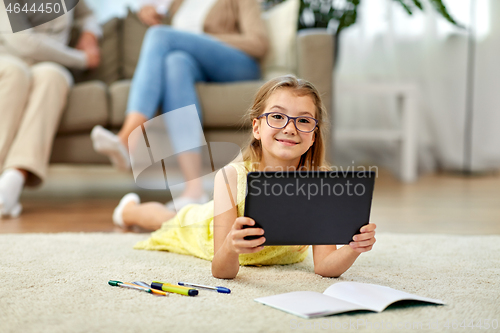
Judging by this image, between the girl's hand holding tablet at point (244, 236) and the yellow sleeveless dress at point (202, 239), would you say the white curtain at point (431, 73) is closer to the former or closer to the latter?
the yellow sleeveless dress at point (202, 239)

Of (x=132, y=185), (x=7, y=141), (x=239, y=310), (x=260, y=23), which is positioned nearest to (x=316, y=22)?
(x=260, y=23)

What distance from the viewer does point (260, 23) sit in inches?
76.0

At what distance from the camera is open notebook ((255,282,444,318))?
0.63 m

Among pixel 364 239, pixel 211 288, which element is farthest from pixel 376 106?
pixel 211 288

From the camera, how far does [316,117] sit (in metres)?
0.92

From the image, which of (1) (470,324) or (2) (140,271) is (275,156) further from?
(1) (470,324)

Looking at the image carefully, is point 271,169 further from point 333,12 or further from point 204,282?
point 333,12

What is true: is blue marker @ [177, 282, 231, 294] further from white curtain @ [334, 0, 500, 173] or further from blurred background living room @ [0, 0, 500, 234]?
white curtain @ [334, 0, 500, 173]

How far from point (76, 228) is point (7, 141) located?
0.45 meters

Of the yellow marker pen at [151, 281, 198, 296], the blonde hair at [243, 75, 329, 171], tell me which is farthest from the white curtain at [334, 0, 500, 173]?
the yellow marker pen at [151, 281, 198, 296]

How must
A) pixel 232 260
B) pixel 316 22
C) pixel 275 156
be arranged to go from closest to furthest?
1. pixel 232 260
2. pixel 275 156
3. pixel 316 22

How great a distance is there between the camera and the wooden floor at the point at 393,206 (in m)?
1.37

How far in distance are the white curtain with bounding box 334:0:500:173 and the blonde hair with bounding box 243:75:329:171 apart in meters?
1.98

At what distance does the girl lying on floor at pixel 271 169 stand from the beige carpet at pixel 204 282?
0.10ft
